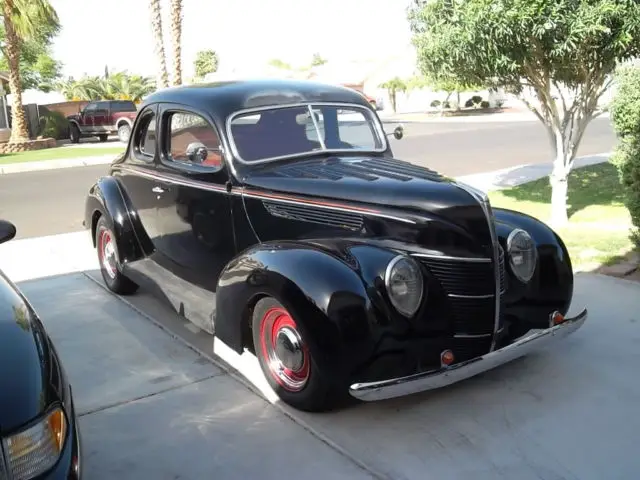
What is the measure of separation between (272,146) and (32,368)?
2433 mm

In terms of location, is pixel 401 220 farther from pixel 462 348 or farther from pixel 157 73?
pixel 157 73

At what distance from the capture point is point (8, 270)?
261 inches

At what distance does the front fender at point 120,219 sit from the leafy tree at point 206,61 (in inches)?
2875

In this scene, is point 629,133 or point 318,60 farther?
point 318,60

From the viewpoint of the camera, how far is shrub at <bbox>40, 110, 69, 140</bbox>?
27272mm

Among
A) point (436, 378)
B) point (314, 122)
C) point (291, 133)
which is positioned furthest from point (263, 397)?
point (314, 122)

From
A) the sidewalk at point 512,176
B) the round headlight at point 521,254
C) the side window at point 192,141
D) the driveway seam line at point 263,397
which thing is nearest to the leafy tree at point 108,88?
the sidewalk at point 512,176

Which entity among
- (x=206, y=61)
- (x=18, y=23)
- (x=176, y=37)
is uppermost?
(x=206, y=61)

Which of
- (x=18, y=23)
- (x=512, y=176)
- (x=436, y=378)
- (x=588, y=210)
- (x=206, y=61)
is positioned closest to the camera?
(x=436, y=378)

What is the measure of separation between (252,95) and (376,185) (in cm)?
135

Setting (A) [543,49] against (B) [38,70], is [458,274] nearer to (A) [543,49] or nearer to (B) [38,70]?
(A) [543,49]

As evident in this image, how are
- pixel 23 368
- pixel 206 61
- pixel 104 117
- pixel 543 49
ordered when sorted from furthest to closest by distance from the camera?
pixel 206 61
pixel 104 117
pixel 543 49
pixel 23 368

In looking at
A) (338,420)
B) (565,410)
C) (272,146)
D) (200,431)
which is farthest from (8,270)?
(565,410)

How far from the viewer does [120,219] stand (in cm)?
539
